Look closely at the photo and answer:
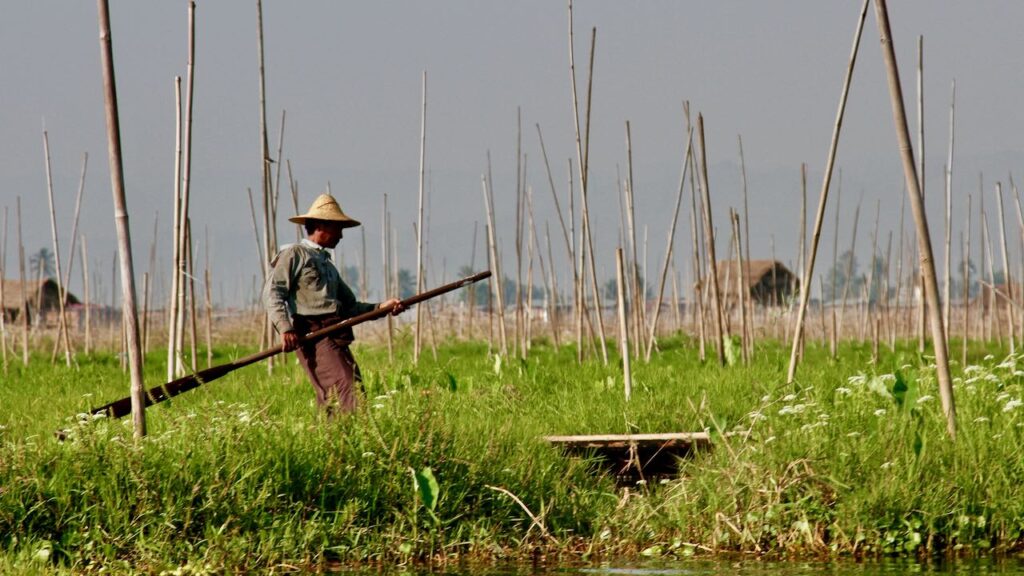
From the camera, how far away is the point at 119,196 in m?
5.30

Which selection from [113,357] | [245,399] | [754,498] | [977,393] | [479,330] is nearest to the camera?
[754,498]

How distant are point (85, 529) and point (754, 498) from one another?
2.88 meters

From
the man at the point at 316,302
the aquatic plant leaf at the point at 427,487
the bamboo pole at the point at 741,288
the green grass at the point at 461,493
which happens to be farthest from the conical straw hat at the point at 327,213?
the bamboo pole at the point at 741,288

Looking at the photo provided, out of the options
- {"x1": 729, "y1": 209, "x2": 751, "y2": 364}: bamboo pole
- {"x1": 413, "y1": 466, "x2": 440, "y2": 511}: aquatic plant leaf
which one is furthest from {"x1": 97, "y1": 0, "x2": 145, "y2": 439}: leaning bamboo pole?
{"x1": 729, "y1": 209, "x2": 751, "y2": 364}: bamboo pole

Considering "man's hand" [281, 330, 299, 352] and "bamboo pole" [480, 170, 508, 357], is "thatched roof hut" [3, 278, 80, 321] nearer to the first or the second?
"bamboo pole" [480, 170, 508, 357]

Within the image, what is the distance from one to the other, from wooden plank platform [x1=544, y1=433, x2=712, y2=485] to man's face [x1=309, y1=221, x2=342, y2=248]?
1.73 m

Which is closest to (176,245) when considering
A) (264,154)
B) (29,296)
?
(264,154)

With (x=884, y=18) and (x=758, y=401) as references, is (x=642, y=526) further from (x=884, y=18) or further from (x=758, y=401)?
(x=884, y=18)

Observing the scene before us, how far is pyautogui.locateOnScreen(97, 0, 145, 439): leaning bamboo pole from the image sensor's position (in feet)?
17.1

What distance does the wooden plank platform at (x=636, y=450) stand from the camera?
21.6 ft

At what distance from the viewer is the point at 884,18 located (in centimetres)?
572

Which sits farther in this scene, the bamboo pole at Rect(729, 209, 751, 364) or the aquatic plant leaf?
the bamboo pole at Rect(729, 209, 751, 364)

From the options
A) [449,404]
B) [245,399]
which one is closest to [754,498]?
[449,404]

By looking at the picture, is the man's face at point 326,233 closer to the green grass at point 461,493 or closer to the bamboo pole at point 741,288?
the green grass at point 461,493
